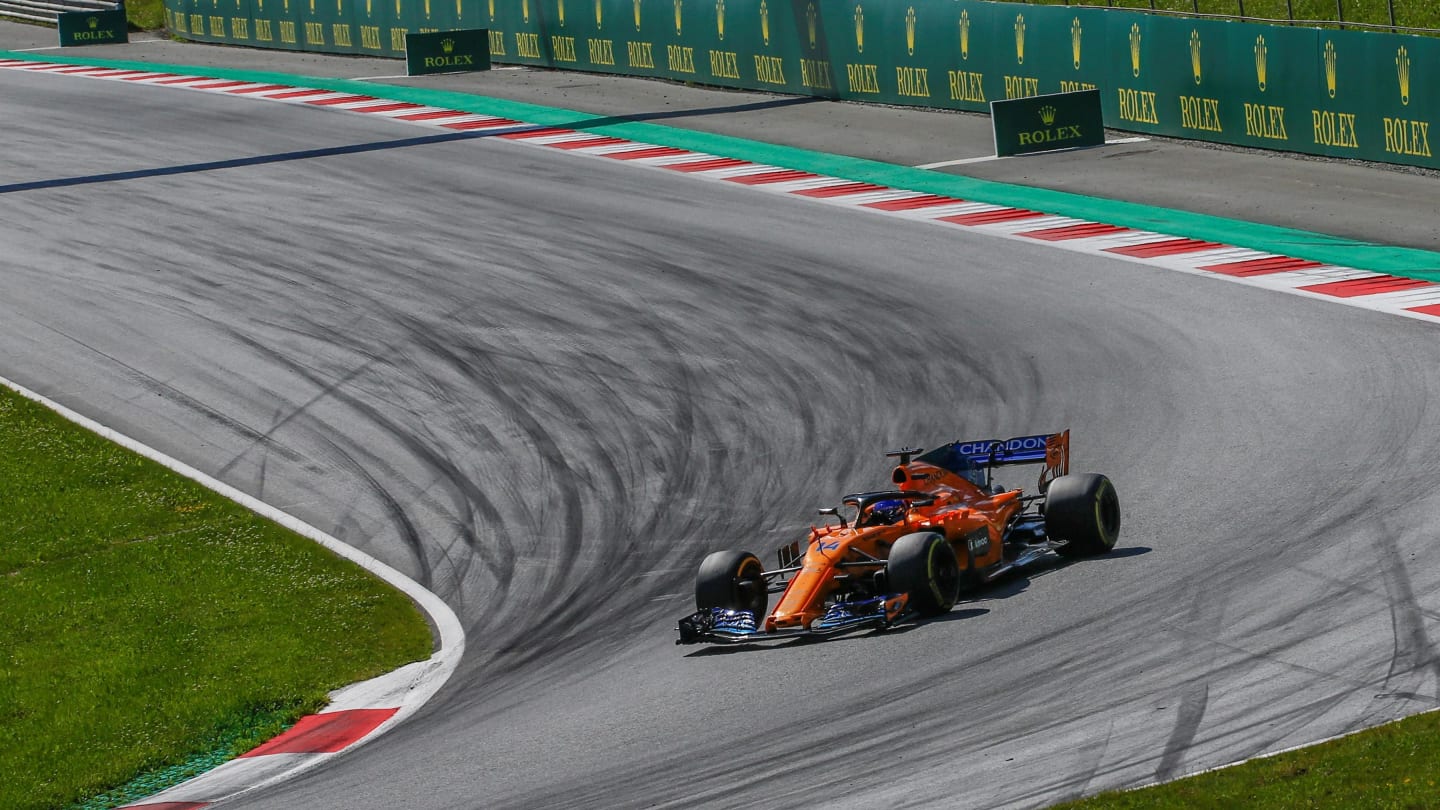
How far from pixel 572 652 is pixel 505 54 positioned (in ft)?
103

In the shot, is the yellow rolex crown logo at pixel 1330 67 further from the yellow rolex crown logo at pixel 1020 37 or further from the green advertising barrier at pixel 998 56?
the yellow rolex crown logo at pixel 1020 37

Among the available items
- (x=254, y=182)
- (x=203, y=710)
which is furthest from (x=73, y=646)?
(x=254, y=182)

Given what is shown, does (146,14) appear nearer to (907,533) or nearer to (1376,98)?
(1376,98)

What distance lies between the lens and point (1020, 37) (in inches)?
1219

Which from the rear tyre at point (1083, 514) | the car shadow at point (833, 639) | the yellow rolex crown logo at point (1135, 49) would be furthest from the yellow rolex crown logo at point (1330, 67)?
the car shadow at point (833, 639)

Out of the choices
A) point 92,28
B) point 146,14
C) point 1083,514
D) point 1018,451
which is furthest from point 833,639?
point 146,14

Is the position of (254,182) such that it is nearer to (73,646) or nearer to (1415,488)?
(73,646)

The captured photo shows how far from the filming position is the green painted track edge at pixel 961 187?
72.3ft

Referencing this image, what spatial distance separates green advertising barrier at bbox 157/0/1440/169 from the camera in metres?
26.1

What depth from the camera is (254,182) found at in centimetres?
3047

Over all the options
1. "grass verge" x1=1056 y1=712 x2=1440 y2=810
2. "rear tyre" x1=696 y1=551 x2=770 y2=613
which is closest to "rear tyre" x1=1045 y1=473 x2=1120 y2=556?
"rear tyre" x1=696 y1=551 x2=770 y2=613

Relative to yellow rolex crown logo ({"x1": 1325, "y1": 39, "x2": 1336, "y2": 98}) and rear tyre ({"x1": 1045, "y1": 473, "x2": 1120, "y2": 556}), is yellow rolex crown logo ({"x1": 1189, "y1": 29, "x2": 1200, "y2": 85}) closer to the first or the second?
yellow rolex crown logo ({"x1": 1325, "y1": 39, "x2": 1336, "y2": 98})

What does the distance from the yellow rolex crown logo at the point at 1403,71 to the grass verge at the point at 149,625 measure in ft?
57.3

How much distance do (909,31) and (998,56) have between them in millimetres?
2420
